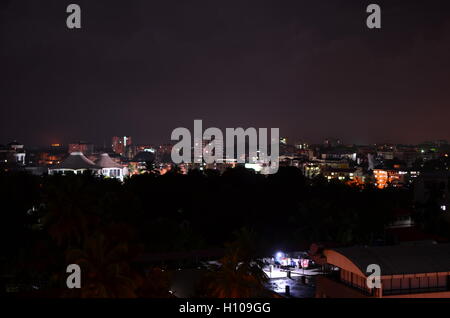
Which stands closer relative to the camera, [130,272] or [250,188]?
[130,272]

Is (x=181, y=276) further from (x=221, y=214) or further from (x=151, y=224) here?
(x=221, y=214)

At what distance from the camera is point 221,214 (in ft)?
102

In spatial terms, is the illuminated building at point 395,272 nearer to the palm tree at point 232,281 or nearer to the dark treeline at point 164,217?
the palm tree at point 232,281

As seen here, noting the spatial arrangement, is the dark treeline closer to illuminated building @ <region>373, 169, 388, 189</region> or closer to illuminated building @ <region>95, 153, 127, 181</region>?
illuminated building @ <region>95, 153, 127, 181</region>

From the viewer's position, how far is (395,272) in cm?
1385

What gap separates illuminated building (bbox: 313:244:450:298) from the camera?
13909mm

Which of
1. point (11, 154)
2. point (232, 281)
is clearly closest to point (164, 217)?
point (232, 281)

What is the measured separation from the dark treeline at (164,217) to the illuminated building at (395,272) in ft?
13.2

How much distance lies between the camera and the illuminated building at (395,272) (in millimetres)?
13909

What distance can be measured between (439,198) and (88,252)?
32.0m

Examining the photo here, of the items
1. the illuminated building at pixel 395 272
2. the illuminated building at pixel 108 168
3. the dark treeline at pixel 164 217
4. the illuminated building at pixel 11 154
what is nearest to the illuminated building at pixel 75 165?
the illuminated building at pixel 108 168

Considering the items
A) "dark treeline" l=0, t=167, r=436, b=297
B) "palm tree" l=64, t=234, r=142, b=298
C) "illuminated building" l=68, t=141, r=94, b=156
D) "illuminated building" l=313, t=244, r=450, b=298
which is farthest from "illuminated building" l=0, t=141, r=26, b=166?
"illuminated building" l=313, t=244, r=450, b=298

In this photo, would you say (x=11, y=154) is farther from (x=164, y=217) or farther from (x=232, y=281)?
(x=232, y=281)
